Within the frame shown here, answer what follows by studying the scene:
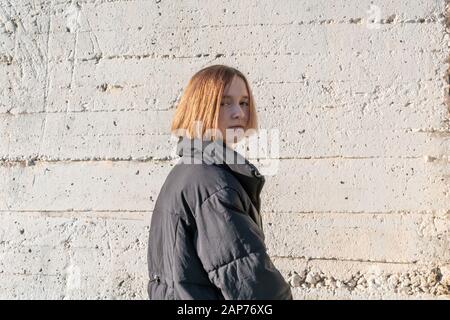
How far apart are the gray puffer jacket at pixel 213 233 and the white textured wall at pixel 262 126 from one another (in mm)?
1174

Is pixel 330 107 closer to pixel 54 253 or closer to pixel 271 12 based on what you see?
pixel 271 12

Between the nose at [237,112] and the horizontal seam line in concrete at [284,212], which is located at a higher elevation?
the nose at [237,112]

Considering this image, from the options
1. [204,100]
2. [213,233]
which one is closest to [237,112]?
[204,100]

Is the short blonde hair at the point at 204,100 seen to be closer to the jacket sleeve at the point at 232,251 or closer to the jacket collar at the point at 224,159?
the jacket collar at the point at 224,159

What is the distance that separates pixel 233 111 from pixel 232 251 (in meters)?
0.51

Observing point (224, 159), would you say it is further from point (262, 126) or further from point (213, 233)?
point (262, 126)

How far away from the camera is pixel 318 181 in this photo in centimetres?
309

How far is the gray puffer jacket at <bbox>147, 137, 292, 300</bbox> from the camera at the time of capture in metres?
1.81

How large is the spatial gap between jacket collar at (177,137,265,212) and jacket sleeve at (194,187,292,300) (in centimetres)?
10

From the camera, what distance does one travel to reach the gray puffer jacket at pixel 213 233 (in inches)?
71.3

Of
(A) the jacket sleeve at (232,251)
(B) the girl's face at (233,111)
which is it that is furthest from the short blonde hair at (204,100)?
(A) the jacket sleeve at (232,251)

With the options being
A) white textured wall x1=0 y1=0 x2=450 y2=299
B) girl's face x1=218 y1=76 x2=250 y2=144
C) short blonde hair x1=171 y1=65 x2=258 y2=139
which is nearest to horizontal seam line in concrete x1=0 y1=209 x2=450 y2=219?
white textured wall x1=0 y1=0 x2=450 y2=299

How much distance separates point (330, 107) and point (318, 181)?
0.40m

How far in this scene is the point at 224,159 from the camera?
1922mm
